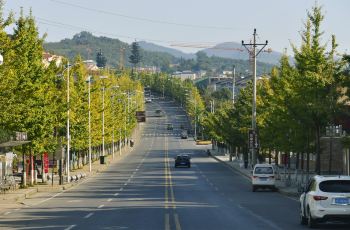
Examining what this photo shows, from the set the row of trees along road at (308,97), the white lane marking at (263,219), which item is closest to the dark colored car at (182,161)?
the row of trees along road at (308,97)

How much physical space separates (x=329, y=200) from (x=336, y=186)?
626 mm

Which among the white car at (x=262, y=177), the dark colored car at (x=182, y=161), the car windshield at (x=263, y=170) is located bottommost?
the dark colored car at (x=182, y=161)

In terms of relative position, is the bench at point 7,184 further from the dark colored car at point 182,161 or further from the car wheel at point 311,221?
the dark colored car at point 182,161

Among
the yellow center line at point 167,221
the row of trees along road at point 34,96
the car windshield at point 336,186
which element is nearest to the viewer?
the car windshield at point 336,186

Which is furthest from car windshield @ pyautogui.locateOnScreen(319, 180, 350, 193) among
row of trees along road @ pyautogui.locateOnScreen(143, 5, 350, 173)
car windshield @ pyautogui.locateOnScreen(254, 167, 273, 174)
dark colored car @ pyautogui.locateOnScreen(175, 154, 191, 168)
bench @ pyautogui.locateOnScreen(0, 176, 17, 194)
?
dark colored car @ pyautogui.locateOnScreen(175, 154, 191, 168)

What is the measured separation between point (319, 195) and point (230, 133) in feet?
263

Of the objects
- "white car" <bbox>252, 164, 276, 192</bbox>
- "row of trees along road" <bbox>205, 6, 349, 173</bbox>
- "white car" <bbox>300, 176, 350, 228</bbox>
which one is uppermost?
"row of trees along road" <bbox>205, 6, 349, 173</bbox>

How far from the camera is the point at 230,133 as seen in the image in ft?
353

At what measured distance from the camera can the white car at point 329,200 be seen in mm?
27016

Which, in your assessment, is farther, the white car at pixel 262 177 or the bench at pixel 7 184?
the white car at pixel 262 177

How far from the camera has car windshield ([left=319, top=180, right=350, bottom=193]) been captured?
1078 inches

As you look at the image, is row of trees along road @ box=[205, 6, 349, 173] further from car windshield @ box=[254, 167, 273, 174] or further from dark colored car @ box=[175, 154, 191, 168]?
dark colored car @ box=[175, 154, 191, 168]

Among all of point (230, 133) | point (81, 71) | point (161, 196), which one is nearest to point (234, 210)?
point (161, 196)

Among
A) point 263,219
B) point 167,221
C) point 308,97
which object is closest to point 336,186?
point 263,219
